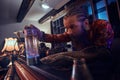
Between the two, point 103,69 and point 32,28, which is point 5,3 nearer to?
point 32,28

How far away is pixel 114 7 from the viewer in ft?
7.63

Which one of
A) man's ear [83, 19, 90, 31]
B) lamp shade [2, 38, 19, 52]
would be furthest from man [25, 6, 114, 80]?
lamp shade [2, 38, 19, 52]

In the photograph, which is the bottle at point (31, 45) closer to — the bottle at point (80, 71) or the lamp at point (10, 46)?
the bottle at point (80, 71)

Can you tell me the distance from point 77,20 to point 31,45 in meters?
0.30

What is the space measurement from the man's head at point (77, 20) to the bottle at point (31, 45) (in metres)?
0.22

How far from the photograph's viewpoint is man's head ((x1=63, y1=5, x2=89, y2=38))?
2.11 feet

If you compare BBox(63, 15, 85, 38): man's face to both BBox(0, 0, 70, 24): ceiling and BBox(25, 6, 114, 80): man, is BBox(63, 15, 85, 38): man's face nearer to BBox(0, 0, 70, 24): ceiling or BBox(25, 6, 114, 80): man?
BBox(25, 6, 114, 80): man

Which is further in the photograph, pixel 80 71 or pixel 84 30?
pixel 84 30

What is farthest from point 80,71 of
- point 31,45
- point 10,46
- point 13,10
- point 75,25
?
point 13,10

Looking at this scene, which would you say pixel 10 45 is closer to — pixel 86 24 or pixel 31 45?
pixel 31 45

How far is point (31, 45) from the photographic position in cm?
74

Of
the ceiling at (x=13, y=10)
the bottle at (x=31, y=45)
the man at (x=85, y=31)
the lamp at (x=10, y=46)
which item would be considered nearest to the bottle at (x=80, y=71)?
the man at (x=85, y=31)

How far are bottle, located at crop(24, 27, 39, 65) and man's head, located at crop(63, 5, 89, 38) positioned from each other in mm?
215

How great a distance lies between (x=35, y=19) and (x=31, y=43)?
5468 millimetres
